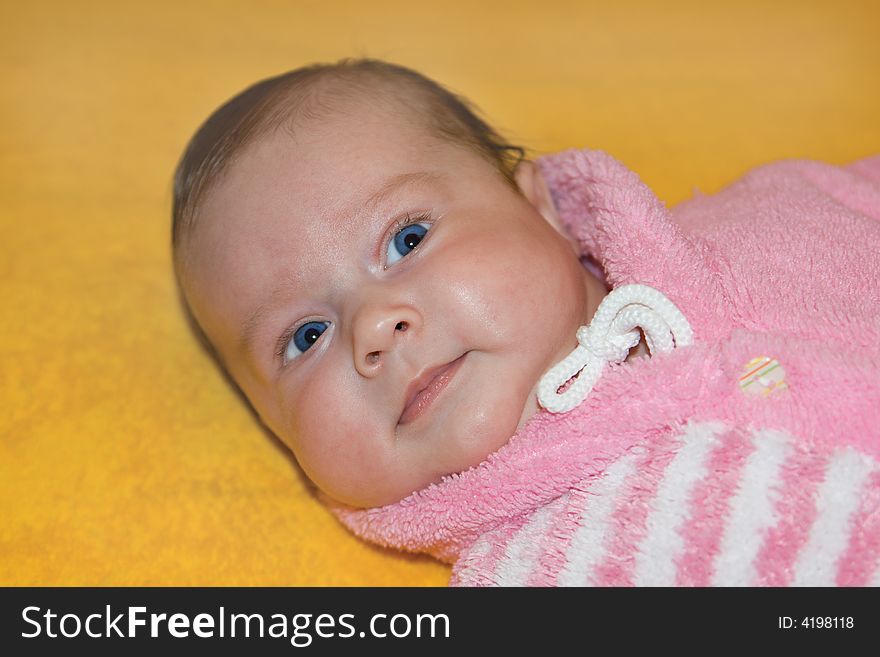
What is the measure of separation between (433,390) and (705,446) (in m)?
0.34

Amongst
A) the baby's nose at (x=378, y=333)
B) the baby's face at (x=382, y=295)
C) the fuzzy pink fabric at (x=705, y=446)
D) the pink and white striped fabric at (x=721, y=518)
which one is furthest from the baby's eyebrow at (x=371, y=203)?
the pink and white striped fabric at (x=721, y=518)

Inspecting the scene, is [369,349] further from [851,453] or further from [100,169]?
[100,169]

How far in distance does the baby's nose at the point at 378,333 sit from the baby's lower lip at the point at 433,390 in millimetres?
64

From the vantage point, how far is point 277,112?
139 cm

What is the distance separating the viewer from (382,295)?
1.25 meters

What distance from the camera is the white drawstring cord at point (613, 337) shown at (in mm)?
1212

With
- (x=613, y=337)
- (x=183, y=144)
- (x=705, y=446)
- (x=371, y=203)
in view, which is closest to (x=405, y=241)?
(x=371, y=203)

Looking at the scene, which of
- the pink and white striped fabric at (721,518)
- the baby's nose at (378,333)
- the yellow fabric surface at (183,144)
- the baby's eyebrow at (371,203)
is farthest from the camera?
the yellow fabric surface at (183,144)

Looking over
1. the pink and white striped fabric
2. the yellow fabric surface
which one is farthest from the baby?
the yellow fabric surface

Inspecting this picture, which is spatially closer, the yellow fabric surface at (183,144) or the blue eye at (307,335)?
the blue eye at (307,335)

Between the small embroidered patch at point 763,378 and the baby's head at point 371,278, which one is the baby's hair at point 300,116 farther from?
the small embroidered patch at point 763,378

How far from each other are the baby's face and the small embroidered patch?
24 centimetres
